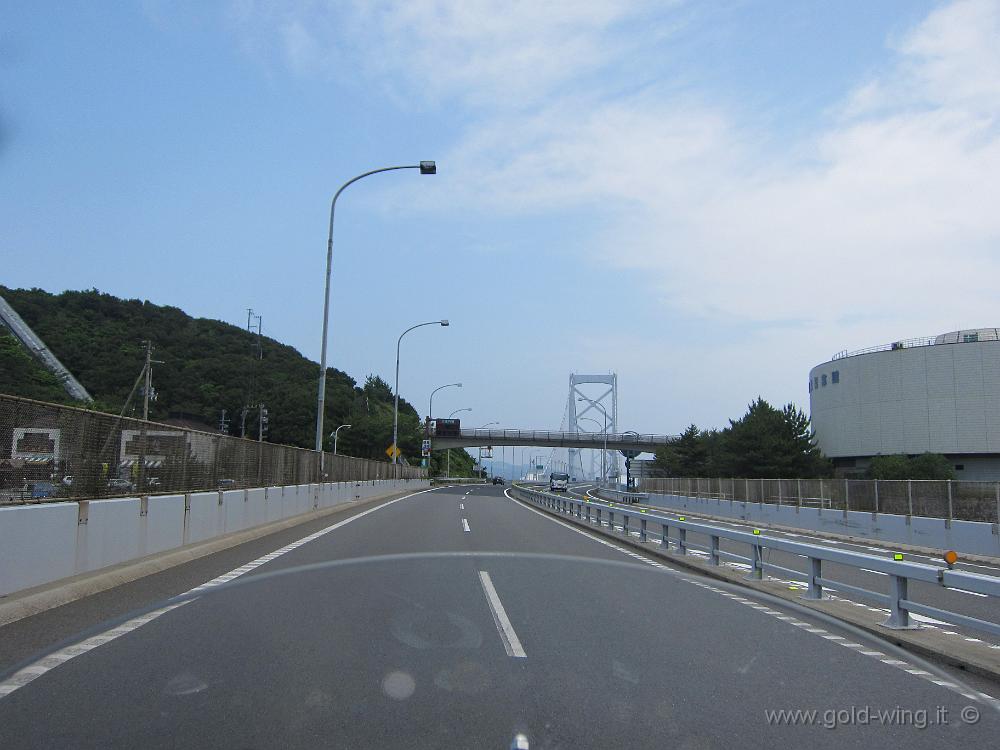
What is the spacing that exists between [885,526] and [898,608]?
1641 cm

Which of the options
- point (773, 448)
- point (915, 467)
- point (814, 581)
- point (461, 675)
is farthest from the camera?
point (773, 448)

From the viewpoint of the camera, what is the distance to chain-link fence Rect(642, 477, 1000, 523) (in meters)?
20.0

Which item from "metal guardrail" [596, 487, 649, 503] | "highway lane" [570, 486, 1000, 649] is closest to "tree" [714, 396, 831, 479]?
"metal guardrail" [596, 487, 649, 503]

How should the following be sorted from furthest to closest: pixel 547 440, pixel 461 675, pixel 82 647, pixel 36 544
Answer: pixel 547 440 → pixel 36 544 → pixel 82 647 → pixel 461 675

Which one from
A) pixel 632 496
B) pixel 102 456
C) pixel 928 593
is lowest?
pixel 632 496

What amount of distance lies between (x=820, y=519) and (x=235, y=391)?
277 feet

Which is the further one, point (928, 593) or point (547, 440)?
point (547, 440)

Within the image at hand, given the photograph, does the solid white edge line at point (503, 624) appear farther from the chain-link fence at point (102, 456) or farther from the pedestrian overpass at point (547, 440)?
the pedestrian overpass at point (547, 440)

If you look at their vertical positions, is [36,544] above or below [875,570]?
above

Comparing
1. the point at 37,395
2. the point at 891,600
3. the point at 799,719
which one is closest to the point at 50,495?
the point at 799,719

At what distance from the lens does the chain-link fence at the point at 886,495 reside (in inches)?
789

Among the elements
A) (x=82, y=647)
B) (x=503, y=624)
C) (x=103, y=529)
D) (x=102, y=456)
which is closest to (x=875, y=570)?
(x=503, y=624)

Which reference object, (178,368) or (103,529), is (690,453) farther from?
(103,529)

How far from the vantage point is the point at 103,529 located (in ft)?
34.8
